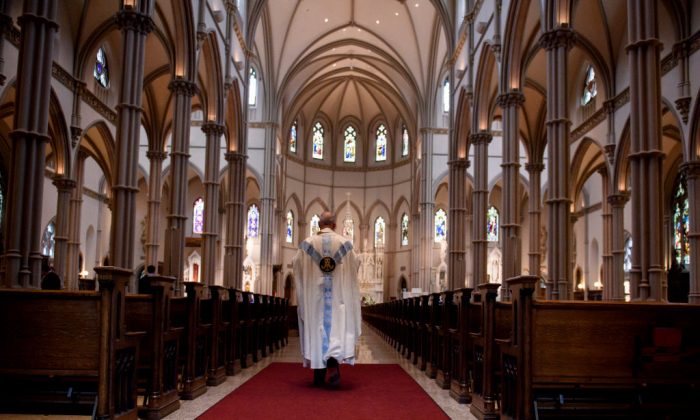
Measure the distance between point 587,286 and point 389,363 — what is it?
20.3 m

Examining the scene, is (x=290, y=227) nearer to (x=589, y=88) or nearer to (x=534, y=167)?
(x=534, y=167)

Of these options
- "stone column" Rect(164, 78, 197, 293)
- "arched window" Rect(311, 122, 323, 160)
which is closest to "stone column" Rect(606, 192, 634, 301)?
"stone column" Rect(164, 78, 197, 293)

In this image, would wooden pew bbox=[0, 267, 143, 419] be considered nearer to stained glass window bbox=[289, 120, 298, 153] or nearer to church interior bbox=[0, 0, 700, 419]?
church interior bbox=[0, 0, 700, 419]

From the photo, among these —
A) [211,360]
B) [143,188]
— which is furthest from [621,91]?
[143,188]

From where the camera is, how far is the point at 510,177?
16.8 m

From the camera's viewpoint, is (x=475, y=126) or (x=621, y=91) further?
(x=475, y=126)

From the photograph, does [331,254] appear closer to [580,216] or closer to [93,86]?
[93,86]

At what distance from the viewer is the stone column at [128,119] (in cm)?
1248

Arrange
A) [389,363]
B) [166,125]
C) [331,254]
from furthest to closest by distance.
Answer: [166,125]
[389,363]
[331,254]

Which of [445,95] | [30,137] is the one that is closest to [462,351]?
[30,137]

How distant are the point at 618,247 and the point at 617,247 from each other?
6 centimetres

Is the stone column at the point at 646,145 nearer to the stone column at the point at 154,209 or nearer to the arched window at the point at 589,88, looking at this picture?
the arched window at the point at 589,88

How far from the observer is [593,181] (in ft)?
98.5

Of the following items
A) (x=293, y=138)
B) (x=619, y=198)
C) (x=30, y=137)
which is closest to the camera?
(x=30, y=137)
